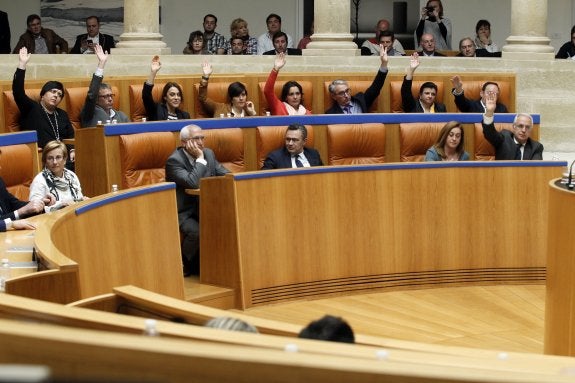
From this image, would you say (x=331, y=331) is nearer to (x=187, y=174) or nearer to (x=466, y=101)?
(x=187, y=174)

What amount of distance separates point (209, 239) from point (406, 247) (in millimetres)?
1296

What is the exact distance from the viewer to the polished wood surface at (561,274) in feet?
17.2

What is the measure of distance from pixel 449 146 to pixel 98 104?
247cm

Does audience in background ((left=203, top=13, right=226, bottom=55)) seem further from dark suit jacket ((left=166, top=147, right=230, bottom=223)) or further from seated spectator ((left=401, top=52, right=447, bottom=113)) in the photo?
dark suit jacket ((left=166, top=147, right=230, bottom=223))

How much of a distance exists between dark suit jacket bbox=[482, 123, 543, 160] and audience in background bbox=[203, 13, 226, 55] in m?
4.62

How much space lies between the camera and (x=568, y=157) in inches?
426

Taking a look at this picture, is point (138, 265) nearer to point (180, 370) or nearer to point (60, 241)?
point (60, 241)

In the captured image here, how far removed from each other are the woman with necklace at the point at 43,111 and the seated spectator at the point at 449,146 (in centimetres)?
241

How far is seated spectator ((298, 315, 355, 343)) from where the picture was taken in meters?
2.60

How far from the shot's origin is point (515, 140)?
815cm

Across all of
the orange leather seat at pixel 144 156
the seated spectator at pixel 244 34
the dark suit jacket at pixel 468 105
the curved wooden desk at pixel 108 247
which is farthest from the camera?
the seated spectator at pixel 244 34

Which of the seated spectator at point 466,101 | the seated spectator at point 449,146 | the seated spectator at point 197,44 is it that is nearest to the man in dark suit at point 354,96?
the seated spectator at point 466,101

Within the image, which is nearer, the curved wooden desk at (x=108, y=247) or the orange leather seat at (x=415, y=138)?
the curved wooden desk at (x=108, y=247)

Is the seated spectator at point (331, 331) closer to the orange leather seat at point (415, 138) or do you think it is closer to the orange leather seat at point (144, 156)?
the orange leather seat at point (144, 156)
